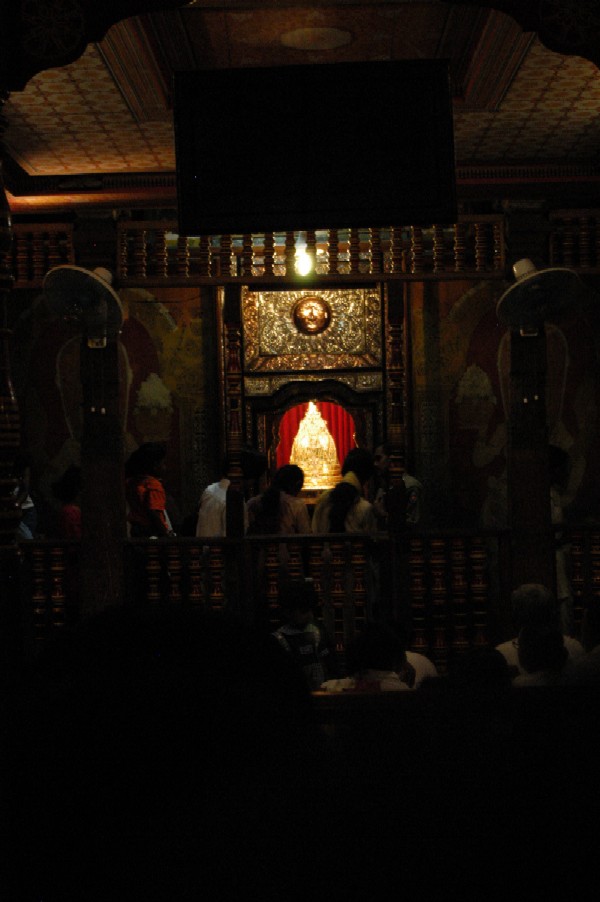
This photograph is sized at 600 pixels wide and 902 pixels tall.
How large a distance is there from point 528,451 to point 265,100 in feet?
9.51

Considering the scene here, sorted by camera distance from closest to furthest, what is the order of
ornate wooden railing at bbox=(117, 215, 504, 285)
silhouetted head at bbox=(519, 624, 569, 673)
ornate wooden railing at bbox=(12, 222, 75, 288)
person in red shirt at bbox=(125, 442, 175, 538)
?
silhouetted head at bbox=(519, 624, 569, 673) → ornate wooden railing at bbox=(117, 215, 504, 285) → ornate wooden railing at bbox=(12, 222, 75, 288) → person in red shirt at bbox=(125, 442, 175, 538)

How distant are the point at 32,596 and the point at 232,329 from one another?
2301 millimetres

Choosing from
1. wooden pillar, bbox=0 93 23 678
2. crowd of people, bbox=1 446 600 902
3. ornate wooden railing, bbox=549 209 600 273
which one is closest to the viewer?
crowd of people, bbox=1 446 600 902

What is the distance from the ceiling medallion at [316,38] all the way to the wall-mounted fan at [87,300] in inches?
77.2

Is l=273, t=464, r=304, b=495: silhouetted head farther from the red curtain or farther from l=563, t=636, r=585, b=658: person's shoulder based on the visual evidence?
the red curtain

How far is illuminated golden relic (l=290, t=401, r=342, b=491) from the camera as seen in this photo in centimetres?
1103

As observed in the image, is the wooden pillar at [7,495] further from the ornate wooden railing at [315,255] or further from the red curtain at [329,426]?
the red curtain at [329,426]

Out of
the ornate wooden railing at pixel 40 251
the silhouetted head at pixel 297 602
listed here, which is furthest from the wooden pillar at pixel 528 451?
the ornate wooden railing at pixel 40 251

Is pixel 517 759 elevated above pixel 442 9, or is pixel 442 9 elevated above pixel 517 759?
pixel 442 9

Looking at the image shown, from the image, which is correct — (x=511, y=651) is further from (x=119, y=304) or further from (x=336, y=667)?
(x=119, y=304)

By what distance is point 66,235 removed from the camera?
298 inches

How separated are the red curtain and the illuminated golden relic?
201 millimetres

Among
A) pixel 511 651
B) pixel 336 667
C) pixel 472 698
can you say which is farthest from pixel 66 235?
pixel 472 698

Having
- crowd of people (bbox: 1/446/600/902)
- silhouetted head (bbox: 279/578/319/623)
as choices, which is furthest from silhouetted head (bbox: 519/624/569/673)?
crowd of people (bbox: 1/446/600/902)
